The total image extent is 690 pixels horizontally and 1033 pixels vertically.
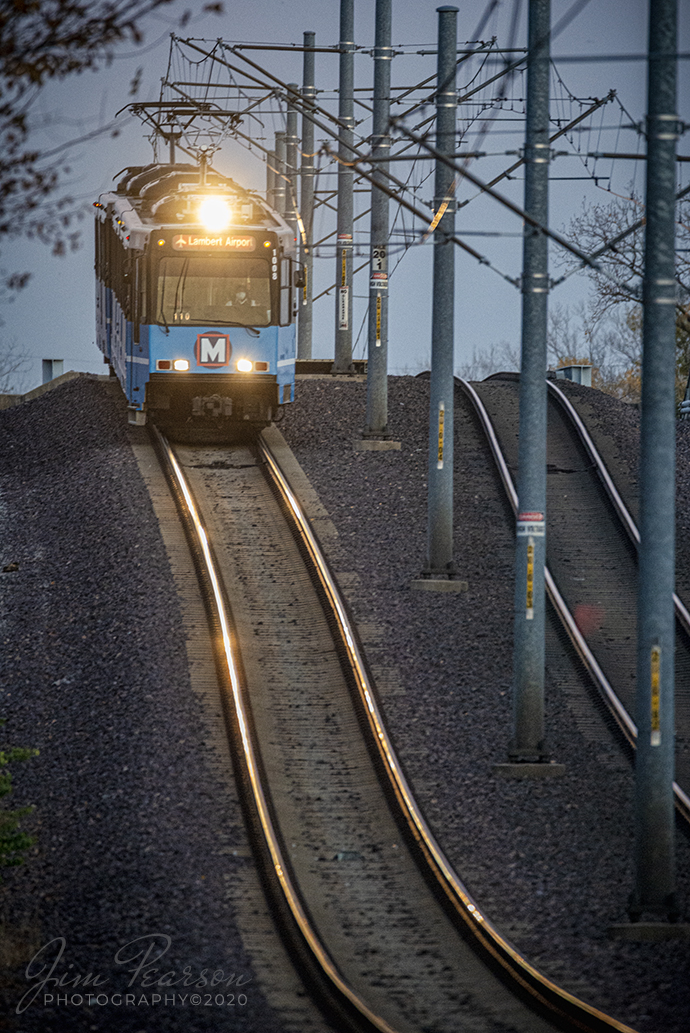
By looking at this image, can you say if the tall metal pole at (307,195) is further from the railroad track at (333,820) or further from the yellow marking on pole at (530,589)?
the yellow marking on pole at (530,589)

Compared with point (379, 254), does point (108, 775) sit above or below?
below

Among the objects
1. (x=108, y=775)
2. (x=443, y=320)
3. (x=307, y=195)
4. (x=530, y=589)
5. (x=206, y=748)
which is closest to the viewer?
(x=108, y=775)

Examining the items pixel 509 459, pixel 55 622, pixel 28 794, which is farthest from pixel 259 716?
pixel 509 459

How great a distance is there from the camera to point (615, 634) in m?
17.2

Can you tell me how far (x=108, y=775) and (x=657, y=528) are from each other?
5.65 meters

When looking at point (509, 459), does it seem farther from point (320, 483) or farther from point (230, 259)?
point (230, 259)

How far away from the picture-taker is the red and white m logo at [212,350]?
23.4 meters

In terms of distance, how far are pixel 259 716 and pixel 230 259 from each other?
1092 centimetres

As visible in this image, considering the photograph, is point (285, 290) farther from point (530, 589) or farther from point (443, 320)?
point (530, 589)

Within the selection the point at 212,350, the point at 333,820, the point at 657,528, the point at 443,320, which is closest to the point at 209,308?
the point at 212,350

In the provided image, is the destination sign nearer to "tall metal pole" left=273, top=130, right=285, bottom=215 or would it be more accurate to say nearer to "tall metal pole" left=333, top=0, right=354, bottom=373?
"tall metal pole" left=333, top=0, right=354, bottom=373

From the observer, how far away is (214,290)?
23.5 metres

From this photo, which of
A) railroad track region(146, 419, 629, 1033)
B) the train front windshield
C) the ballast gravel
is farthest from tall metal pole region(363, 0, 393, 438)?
railroad track region(146, 419, 629, 1033)

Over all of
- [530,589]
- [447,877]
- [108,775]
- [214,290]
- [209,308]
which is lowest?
[447,877]
